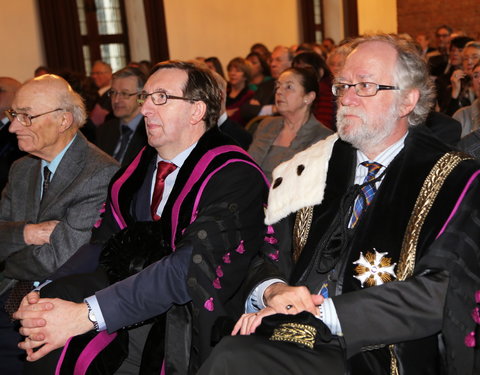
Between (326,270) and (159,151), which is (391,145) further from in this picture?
(159,151)

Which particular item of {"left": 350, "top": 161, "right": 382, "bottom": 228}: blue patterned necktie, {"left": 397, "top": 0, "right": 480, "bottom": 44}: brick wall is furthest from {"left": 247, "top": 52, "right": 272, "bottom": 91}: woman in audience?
{"left": 397, "top": 0, "right": 480, "bottom": 44}: brick wall

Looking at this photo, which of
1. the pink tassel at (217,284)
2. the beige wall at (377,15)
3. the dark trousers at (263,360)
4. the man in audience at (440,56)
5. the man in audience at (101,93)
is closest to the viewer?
the dark trousers at (263,360)

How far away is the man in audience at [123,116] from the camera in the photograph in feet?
16.5

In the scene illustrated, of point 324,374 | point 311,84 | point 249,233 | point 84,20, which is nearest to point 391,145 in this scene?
point 249,233

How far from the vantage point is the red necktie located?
270cm

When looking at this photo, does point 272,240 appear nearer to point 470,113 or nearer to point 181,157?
point 181,157

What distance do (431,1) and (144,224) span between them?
48.5 ft

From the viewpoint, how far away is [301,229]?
2406mm

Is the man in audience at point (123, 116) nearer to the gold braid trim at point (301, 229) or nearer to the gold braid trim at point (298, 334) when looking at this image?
the gold braid trim at point (301, 229)

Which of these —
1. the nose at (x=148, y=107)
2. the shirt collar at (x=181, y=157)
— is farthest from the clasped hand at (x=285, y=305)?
the nose at (x=148, y=107)

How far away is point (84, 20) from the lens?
945cm

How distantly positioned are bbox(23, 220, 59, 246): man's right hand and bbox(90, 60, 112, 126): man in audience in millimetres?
3653

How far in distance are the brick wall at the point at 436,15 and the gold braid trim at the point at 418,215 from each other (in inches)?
560

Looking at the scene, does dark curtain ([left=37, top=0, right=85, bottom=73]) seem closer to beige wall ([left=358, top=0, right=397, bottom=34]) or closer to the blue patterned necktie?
the blue patterned necktie
